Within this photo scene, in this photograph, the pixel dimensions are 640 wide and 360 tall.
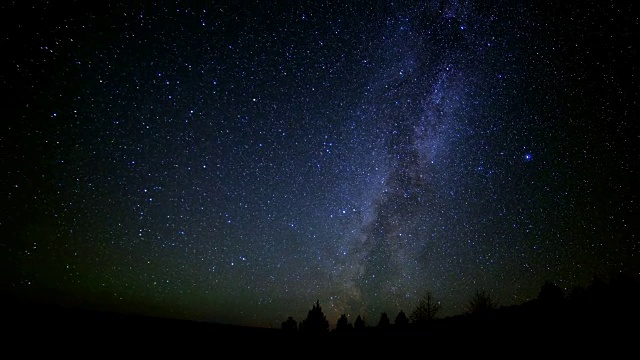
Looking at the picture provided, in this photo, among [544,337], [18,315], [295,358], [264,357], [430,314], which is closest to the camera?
[18,315]

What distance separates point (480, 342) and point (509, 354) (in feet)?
3.35

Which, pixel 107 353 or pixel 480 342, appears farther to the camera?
pixel 480 342

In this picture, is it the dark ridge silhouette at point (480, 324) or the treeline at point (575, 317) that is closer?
the dark ridge silhouette at point (480, 324)

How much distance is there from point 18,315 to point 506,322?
11614 mm

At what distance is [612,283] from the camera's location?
29.9ft

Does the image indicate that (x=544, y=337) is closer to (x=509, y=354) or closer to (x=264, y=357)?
(x=509, y=354)

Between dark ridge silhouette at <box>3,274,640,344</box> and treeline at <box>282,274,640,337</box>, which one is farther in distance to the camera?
treeline at <box>282,274,640,337</box>

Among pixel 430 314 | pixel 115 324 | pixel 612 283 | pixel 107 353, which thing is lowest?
pixel 430 314

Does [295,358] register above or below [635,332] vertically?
below

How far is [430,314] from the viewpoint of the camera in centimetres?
3250

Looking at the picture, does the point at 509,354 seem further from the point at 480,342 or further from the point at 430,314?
the point at 430,314

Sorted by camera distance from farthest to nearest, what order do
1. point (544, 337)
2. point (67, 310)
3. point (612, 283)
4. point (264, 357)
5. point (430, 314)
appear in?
point (430, 314), point (612, 283), point (544, 337), point (264, 357), point (67, 310)

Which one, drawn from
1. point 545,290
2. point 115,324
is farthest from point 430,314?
point 115,324

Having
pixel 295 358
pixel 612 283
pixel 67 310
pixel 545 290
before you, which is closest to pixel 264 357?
pixel 295 358
